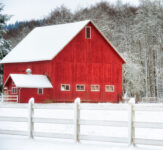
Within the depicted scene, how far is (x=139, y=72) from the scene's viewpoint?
54.3 metres

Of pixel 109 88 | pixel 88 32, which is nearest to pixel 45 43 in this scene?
pixel 88 32

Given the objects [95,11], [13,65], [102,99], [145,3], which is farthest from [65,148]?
[95,11]

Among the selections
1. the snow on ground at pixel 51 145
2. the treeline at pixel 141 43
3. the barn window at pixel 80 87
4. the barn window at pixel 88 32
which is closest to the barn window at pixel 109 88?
the barn window at pixel 80 87

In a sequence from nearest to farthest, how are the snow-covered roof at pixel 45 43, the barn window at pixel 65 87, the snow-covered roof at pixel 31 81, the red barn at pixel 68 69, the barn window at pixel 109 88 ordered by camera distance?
the snow-covered roof at pixel 31 81 < the red barn at pixel 68 69 < the barn window at pixel 65 87 < the snow-covered roof at pixel 45 43 < the barn window at pixel 109 88

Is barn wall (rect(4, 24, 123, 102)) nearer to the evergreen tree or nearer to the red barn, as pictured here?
the red barn

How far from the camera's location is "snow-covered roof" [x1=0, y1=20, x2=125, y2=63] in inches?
1647

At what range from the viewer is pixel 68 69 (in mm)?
41438

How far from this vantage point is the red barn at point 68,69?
4034 cm

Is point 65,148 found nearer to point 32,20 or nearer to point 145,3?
point 145,3

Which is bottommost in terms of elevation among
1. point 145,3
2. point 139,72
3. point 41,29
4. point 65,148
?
point 65,148

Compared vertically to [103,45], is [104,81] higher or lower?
lower

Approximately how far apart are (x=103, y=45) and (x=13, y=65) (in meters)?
10.3

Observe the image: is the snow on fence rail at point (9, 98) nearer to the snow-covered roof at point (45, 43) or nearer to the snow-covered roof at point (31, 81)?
the snow-covered roof at point (31, 81)

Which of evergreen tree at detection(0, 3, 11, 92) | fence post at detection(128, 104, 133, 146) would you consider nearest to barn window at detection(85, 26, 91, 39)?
evergreen tree at detection(0, 3, 11, 92)
